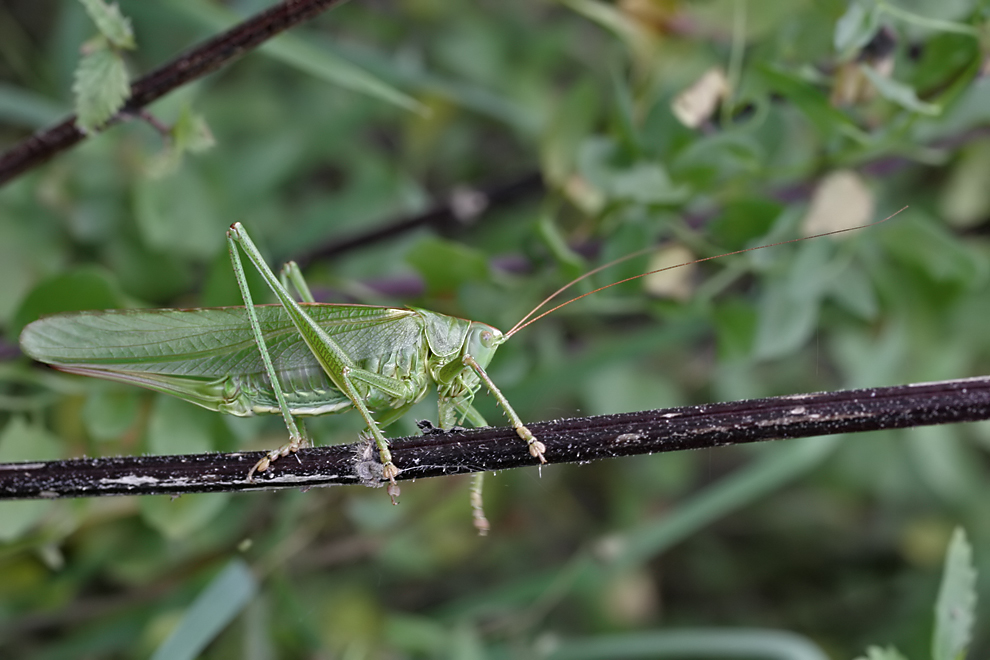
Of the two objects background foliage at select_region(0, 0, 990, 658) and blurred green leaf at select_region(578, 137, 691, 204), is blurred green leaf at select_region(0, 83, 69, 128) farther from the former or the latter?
blurred green leaf at select_region(578, 137, 691, 204)

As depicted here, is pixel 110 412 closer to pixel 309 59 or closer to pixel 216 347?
pixel 216 347

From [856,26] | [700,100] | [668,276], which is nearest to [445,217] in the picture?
[668,276]

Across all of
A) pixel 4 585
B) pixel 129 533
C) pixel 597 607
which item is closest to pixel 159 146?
pixel 129 533

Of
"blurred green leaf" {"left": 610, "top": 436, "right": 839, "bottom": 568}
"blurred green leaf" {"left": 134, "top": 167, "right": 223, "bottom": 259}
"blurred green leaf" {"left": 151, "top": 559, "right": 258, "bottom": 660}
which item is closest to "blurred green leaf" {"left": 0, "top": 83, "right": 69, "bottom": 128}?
"blurred green leaf" {"left": 134, "top": 167, "right": 223, "bottom": 259}

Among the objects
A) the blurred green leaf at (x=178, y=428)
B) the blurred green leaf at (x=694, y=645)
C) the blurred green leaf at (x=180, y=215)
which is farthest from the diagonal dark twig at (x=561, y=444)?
the blurred green leaf at (x=694, y=645)

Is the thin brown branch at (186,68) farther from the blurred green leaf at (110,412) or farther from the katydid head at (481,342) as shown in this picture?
the katydid head at (481,342)

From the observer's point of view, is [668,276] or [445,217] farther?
[445,217]
